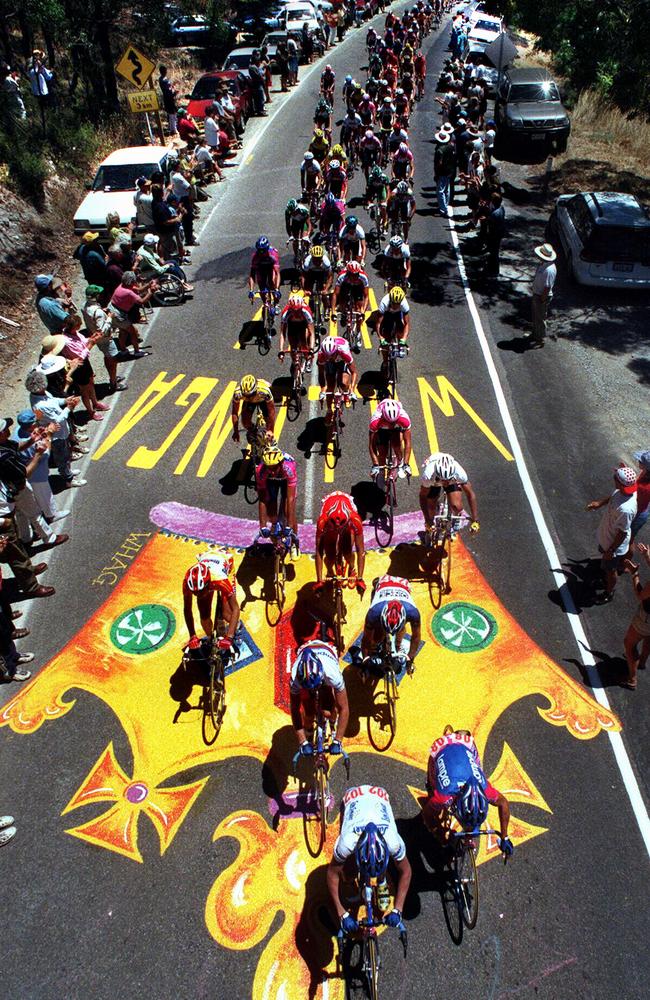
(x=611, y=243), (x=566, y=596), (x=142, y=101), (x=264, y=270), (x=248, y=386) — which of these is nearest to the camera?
(x=566, y=596)

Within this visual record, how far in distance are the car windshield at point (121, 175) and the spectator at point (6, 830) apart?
1712 centimetres

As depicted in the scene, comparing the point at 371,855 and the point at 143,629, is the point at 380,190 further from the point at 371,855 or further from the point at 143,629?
the point at 371,855

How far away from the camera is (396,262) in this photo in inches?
603

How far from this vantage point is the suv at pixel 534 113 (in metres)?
25.4

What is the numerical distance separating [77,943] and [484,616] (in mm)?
5893

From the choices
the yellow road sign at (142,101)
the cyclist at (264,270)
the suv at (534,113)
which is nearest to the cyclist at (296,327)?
the cyclist at (264,270)

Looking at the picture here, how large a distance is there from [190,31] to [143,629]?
149ft

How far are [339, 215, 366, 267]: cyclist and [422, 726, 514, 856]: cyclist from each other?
40.2 feet

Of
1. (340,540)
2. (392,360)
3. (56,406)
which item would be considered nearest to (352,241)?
(392,360)

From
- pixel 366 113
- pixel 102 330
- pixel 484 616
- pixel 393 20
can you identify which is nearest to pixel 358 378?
pixel 102 330

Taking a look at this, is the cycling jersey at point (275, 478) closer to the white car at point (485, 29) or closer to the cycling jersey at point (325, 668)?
the cycling jersey at point (325, 668)

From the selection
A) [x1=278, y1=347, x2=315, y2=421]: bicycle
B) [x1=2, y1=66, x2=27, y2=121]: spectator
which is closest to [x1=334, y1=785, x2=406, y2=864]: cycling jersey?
[x1=278, y1=347, x2=315, y2=421]: bicycle

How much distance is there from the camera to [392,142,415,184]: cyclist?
20188 millimetres

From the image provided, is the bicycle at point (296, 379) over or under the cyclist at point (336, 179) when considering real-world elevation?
under
